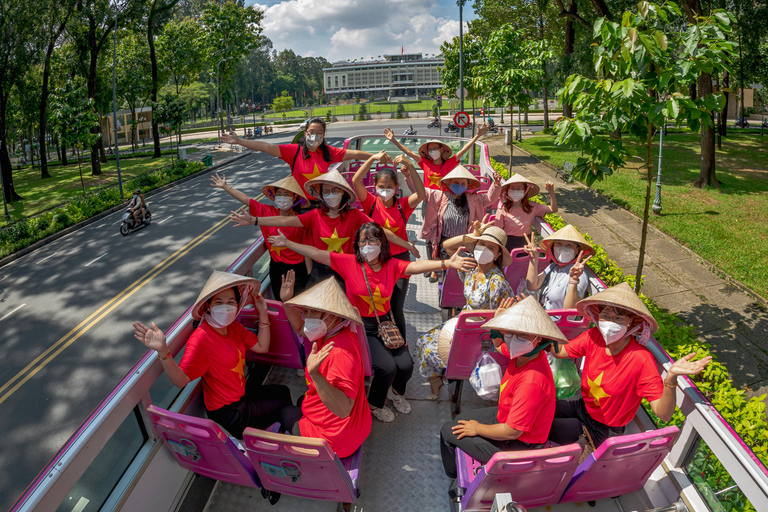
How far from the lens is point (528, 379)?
9.69 ft

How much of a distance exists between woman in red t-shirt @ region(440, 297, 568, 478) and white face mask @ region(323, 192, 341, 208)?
7.54 ft

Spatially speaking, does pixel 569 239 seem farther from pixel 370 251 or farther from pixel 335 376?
pixel 335 376

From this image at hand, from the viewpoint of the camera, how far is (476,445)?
316 centimetres

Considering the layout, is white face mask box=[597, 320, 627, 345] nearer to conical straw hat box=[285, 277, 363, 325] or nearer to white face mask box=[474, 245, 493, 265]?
white face mask box=[474, 245, 493, 265]

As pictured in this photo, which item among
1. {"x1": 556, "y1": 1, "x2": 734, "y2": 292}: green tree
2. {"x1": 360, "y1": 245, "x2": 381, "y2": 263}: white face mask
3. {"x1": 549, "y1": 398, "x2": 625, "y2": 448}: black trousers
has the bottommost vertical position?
{"x1": 549, "y1": 398, "x2": 625, "y2": 448}: black trousers

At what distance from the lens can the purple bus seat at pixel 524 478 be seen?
8.85ft

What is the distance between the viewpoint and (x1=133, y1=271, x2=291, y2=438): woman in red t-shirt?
3.36 meters

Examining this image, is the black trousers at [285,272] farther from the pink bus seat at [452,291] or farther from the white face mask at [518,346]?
the white face mask at [518,346]

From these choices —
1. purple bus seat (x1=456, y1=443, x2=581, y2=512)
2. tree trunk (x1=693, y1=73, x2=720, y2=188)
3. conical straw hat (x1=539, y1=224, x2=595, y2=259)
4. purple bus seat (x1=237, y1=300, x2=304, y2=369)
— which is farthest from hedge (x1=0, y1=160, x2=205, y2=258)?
tree trunk (x1=693, y1=73, x2=720, y2=188)

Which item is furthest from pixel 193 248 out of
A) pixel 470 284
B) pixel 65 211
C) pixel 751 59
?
pixel 751 59

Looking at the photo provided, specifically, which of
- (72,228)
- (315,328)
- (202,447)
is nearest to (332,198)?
(315,328)

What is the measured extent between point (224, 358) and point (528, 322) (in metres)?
2.21

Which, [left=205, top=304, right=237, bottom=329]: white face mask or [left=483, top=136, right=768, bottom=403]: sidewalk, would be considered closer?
[left=205, top=304, right=237, bottom=329]: white face mask

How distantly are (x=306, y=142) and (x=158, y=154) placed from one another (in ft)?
116
